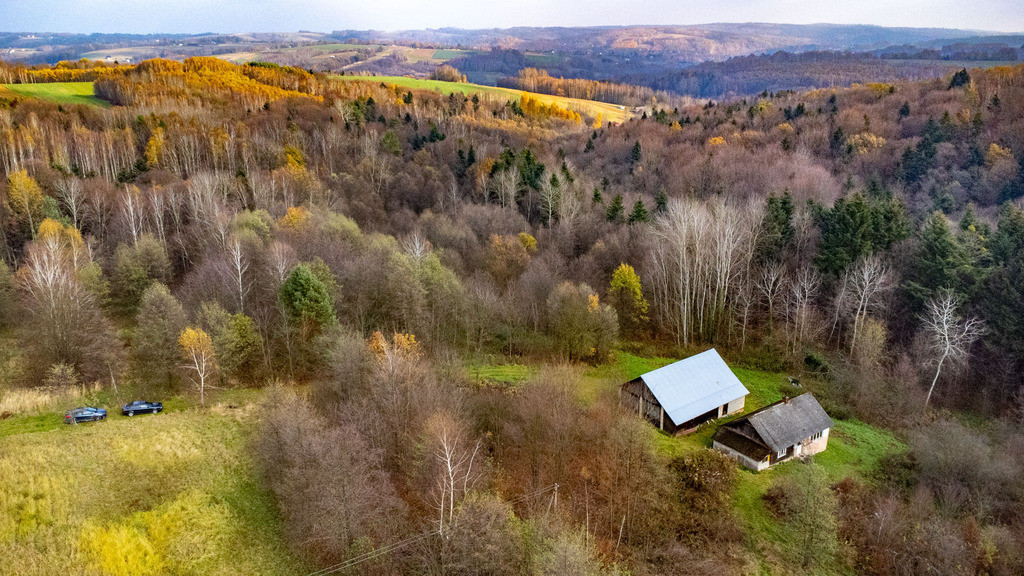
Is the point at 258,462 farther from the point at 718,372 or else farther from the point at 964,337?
the point at 964,337

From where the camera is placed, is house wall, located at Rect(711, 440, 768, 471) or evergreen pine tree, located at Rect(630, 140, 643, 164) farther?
evergreen pine tree, located at Rect(630, 140, 643, 164)

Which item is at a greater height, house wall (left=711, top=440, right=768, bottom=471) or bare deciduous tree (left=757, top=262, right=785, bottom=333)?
bare deciduous tree (left=757, top=262, right=785, bottom=333)


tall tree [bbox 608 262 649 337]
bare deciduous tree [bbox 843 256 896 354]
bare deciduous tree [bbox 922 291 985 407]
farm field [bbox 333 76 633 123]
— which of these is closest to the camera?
bare deciduous tree [bbox 922 291 985 407]

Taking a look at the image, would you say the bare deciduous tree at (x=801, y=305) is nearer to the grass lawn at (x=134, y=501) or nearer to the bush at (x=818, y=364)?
the bush at (x=818, y=364)

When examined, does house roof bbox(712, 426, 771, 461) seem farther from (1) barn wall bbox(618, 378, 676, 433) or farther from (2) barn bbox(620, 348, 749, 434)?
(1) barn wall bbox(618, 378, 676, 433)

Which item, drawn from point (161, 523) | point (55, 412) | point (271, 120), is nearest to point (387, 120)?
point (271, 120)

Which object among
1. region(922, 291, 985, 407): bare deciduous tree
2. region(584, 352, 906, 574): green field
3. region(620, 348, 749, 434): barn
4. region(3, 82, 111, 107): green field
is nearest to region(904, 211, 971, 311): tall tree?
region(922, 291, 985, 407): bare deciduous tree

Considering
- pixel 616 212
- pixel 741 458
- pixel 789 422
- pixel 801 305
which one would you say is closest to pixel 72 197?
pixel 616 212
